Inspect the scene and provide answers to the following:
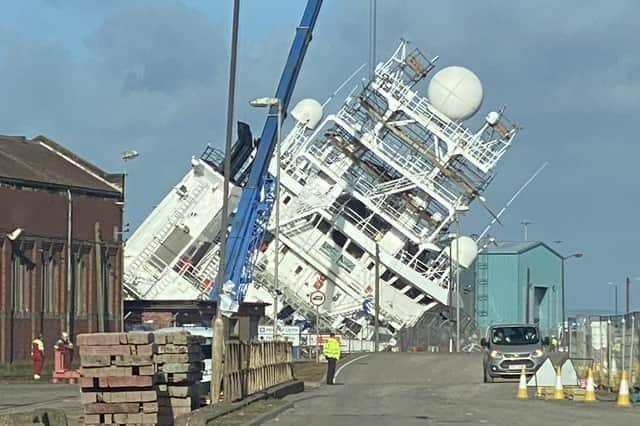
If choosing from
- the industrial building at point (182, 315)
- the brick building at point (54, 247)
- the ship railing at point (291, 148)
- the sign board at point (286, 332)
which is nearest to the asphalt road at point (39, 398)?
the brick building at point (54, 247)

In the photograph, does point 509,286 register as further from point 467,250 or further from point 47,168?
point 47,168

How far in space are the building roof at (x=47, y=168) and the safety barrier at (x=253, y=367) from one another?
2019cm

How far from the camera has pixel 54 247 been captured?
181 ft

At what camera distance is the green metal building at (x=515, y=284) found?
9394cm

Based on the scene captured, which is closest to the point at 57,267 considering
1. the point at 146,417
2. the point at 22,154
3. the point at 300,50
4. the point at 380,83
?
the point at 22,154

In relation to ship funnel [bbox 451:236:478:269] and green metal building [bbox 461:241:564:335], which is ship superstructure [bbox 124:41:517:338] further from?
green metal building [bbox 461:241:564:335]

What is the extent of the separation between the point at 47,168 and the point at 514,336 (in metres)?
23.1

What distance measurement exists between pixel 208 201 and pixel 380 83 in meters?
10.5

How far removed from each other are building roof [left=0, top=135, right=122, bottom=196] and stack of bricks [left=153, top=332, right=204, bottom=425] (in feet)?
102

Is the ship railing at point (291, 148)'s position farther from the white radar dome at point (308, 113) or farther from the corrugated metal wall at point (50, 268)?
the corrugated metal wall at point (50, 268)

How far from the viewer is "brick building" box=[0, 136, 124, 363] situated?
52.7 m

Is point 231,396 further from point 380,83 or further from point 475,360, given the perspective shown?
point 380,83

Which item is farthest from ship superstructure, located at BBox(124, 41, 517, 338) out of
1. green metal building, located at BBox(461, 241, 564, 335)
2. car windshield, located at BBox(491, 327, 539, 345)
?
car windshield, located at BBox(491, 327, 539, 345)

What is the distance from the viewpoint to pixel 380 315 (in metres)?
73.9
